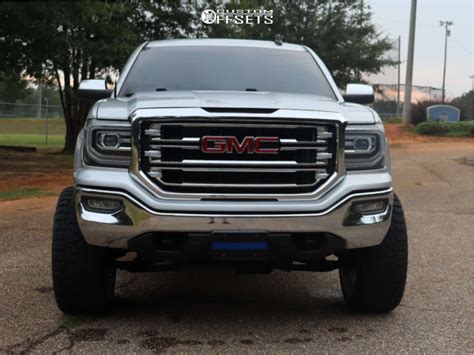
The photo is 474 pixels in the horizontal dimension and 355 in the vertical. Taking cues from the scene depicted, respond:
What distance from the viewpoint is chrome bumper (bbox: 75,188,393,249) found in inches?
137

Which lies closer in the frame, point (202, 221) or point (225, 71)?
point (202, 221)

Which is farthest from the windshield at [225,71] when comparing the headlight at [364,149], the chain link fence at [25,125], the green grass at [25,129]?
the green grass at [25,129]

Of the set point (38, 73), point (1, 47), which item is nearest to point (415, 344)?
point (1, 47)

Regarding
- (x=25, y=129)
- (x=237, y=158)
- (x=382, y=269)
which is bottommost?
(x=25, y=129)

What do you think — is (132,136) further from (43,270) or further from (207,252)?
(43,270)

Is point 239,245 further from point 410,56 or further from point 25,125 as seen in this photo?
point 25,125

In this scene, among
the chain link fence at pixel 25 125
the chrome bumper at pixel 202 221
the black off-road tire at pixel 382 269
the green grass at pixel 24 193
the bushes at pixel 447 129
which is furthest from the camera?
the chain link fence at pixel 25 125

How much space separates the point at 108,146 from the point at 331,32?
25.1 metres

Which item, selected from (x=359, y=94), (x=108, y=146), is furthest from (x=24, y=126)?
(x=108, y=146)

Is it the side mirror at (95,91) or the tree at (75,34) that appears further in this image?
the tree at (75,34)

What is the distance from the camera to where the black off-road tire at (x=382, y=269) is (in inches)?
157

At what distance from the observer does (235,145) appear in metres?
3.58

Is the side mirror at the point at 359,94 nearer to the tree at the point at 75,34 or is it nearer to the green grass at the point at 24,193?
the tree at the point at 75,34

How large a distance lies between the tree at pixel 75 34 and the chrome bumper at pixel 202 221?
23.5 feet
